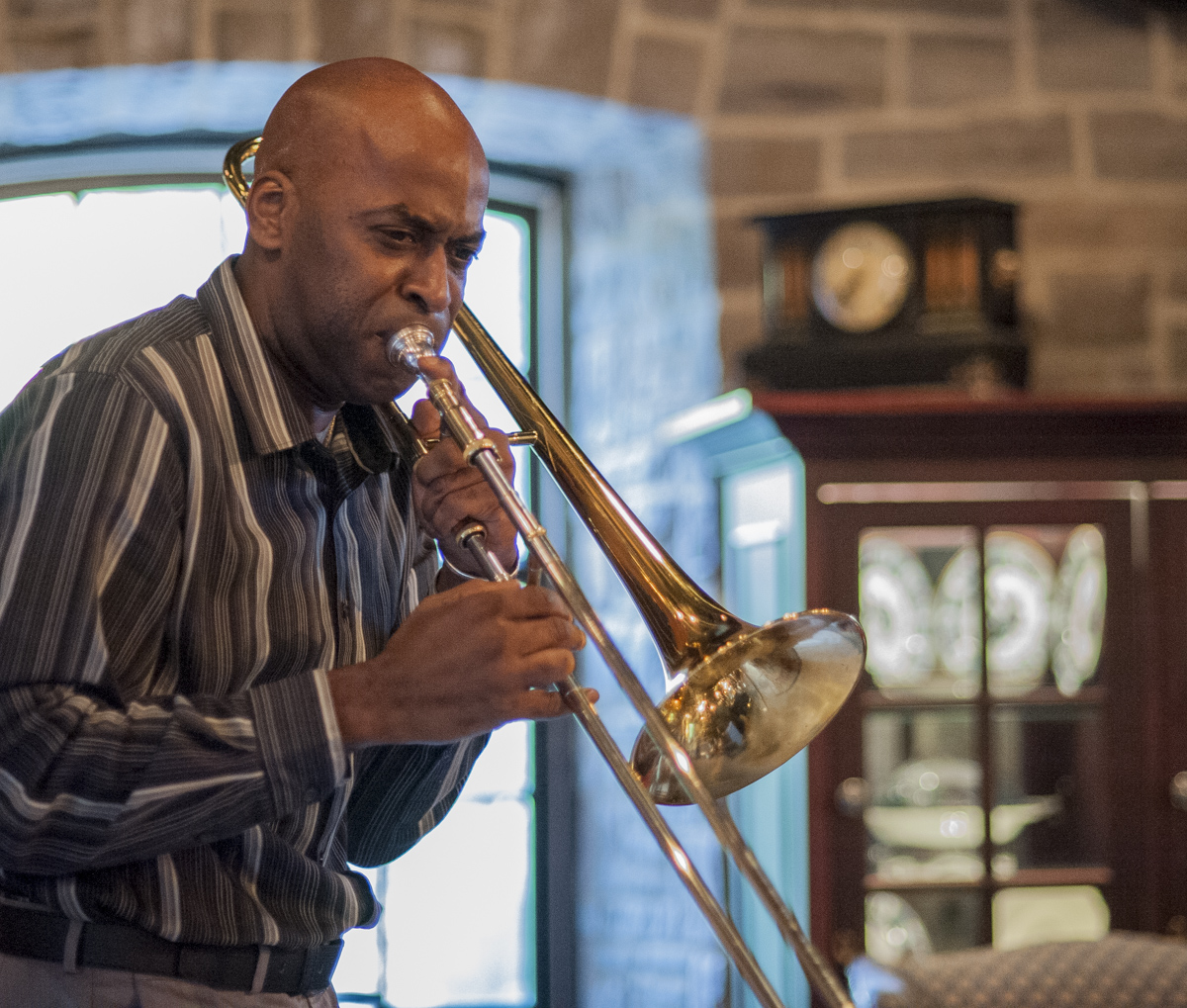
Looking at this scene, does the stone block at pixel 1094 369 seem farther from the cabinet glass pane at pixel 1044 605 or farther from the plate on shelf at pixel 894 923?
the plate on shelf at pixel 894 923

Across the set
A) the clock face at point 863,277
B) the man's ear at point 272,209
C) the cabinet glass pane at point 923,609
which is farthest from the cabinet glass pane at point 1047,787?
the man's ear at point 272,209

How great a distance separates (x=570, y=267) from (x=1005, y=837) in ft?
4.95

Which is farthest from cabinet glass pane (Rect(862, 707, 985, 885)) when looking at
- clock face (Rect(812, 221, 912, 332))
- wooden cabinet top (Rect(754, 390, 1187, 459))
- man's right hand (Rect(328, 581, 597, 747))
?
man's right hand (Rect(328, 581, 597, 747))

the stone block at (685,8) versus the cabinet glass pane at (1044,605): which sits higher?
the stone block at (685,8)

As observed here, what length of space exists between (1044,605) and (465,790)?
4.43 feet

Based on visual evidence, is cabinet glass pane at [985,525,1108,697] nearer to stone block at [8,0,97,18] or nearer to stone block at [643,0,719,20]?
stone block at [643,0,719,20]

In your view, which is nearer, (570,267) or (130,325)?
(130,325)

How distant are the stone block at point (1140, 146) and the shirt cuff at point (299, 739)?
2.28 m

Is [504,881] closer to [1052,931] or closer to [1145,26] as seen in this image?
[1052,931]

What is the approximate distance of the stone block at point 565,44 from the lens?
8.41ft

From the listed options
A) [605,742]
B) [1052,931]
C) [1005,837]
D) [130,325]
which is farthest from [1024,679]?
[130,325]

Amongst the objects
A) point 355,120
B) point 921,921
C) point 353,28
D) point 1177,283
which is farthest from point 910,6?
point 355,120

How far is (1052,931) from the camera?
7.52 ft

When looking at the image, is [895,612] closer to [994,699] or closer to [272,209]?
[994,699]
